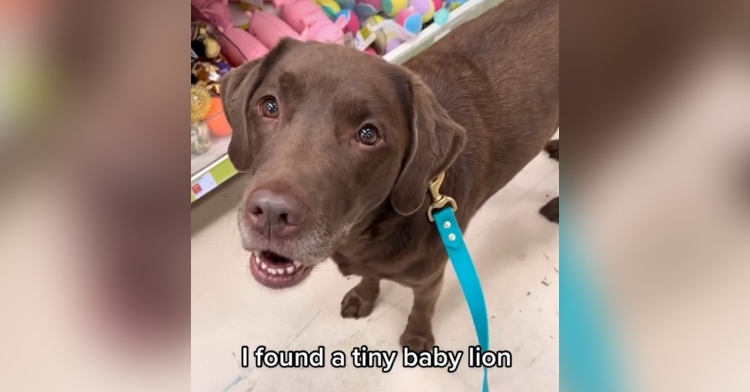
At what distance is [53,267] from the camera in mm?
651

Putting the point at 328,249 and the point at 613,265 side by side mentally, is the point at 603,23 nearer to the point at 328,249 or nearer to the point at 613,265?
the point at 613,265

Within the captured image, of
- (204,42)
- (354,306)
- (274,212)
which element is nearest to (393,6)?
(204,42)

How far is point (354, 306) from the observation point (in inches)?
74.8

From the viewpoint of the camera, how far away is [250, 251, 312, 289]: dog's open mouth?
1.13 metres

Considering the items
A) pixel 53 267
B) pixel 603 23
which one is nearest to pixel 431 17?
pixel 603 23

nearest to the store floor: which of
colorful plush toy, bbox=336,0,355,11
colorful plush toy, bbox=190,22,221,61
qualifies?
colorful plush toy, bbox=190,22,221,61

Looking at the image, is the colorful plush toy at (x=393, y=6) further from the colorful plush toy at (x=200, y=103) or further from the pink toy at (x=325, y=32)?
→ the colorful plush toy at (x=200, y=103)

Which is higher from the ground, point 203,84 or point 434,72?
point 434,72

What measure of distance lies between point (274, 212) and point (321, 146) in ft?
0.51

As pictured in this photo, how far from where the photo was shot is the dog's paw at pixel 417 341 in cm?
182

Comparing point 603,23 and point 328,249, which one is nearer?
point 603,23

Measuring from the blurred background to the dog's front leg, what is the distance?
0.86m

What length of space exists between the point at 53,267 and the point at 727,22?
0.86 m

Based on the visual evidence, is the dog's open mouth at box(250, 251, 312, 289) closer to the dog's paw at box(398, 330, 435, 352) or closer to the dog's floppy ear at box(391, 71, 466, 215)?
the dog's floppy ear at box(391, 71, 466, 215)
